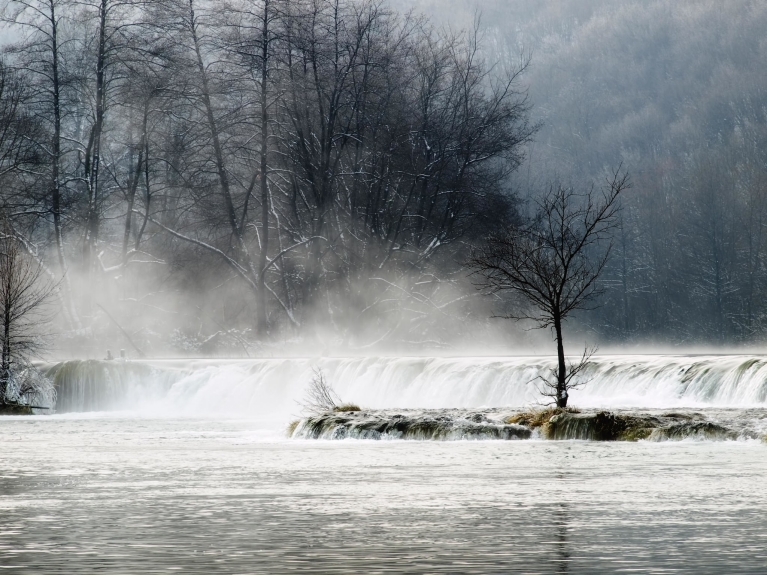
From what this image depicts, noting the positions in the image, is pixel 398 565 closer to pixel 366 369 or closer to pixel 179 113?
pixel 366 369

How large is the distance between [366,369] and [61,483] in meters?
23.0

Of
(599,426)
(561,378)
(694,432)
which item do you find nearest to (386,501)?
(694,432)

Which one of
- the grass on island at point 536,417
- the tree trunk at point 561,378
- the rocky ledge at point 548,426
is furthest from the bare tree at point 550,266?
the rocky ledge at point 548,426

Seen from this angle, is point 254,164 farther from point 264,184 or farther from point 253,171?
point 264,184

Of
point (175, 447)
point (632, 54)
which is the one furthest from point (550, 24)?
point (175, 447)

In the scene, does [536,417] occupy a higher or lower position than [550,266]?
lower

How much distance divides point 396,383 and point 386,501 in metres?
23.3

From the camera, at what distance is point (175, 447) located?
21.5 m

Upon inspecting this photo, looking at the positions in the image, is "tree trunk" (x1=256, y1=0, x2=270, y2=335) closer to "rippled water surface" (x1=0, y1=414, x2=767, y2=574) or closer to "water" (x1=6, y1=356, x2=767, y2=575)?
"water" (x1=6, y1=356, x2=767, y2=575)

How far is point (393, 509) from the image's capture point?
37.4 feet

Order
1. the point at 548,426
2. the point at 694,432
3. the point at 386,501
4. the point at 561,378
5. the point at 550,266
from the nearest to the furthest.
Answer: the point at 386,501
the point at 694,432
the point at 548,426
the point at 561,378
the point at 550,266

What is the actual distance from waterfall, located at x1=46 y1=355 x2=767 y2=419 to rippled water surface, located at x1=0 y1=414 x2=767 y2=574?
8.60m

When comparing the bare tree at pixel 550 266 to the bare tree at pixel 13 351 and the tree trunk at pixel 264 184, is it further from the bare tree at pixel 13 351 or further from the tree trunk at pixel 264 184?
the bare tree at pixel 13 351

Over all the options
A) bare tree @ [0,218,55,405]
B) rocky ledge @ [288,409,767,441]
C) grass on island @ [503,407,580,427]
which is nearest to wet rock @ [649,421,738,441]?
rocky ledge @ [288,409,767,441]
